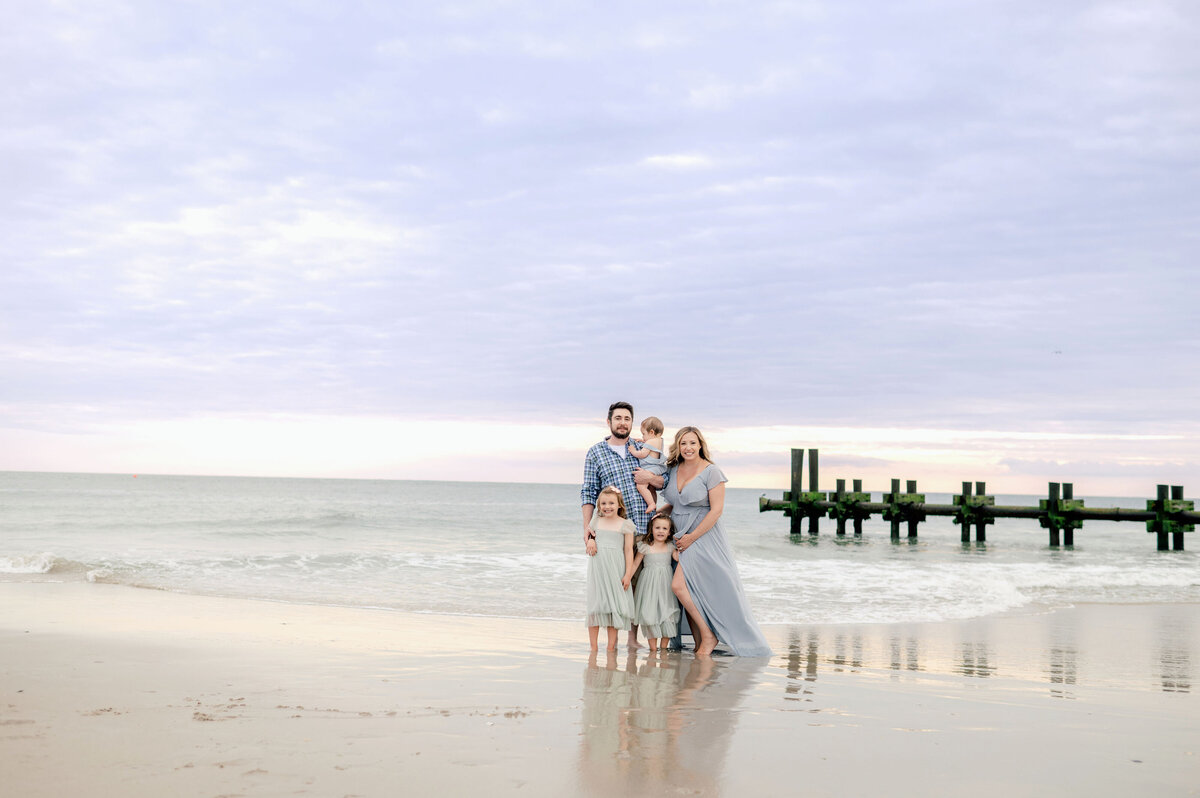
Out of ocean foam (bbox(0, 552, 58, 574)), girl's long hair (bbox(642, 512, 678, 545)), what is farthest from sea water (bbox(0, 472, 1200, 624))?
girl's long hair (bbox(642, 512, 678, 545))

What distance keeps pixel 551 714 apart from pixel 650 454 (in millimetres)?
2926

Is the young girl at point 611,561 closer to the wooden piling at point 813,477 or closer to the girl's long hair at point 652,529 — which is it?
the girl's long hair at point 652,529

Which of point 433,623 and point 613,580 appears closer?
point 613,580

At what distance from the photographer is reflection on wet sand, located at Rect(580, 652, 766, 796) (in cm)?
383

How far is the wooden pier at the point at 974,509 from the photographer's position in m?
26.5

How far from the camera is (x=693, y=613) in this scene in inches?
298

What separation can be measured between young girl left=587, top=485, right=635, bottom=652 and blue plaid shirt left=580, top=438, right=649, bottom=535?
144 millimetres

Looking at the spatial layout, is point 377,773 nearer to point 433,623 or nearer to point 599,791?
point 599,791

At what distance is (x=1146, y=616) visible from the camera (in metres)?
11.5

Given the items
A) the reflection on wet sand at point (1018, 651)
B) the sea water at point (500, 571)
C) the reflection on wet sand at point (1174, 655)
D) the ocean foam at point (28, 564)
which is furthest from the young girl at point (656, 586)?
the ocean foam at point (28, 564)

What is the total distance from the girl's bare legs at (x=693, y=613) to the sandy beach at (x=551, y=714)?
30cm

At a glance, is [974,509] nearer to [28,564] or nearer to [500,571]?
[500,571]

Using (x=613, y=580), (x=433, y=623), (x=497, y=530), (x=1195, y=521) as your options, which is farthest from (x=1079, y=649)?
(x=497, y=530)

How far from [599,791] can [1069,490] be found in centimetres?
2871
